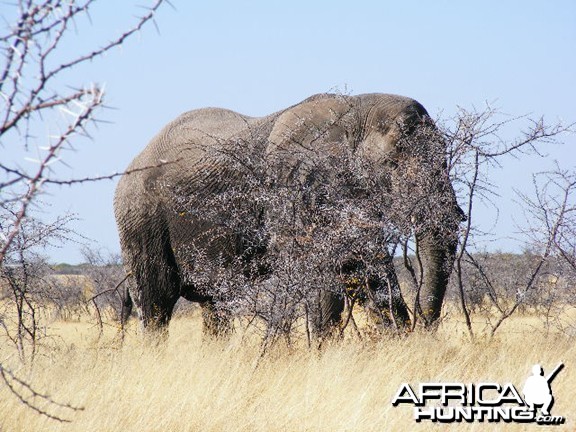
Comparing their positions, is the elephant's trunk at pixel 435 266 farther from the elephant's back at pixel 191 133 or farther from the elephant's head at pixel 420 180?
the elephant's back at pixel 191 133

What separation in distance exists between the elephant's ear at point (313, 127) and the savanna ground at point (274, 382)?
1973mm

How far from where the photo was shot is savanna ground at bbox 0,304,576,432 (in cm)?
568

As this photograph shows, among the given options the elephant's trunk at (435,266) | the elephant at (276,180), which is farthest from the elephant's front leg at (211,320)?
the elephant's trunk at (435,266)

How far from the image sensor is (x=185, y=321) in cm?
1914

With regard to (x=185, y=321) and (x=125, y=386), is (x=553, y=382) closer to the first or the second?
(x=125, y=386)

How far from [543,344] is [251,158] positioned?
317 cm

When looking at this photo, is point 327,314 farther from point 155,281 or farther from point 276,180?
point 155,281

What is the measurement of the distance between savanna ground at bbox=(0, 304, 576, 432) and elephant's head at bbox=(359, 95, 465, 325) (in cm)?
68

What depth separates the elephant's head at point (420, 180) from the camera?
8.76 meters

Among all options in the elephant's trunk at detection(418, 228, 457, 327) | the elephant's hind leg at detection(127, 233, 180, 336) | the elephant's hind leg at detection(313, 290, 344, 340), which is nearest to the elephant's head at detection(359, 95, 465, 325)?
the elephant's trunk at detection(418, 228, 457, 327)

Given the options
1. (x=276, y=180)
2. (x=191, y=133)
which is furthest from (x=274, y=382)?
(x=191, y=133)

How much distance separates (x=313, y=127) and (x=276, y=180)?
4.05ft

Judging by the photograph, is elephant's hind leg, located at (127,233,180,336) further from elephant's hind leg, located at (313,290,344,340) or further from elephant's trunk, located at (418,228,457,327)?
elephant's trunk, located at (418,228,457,327)

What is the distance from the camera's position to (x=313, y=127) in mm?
10391
